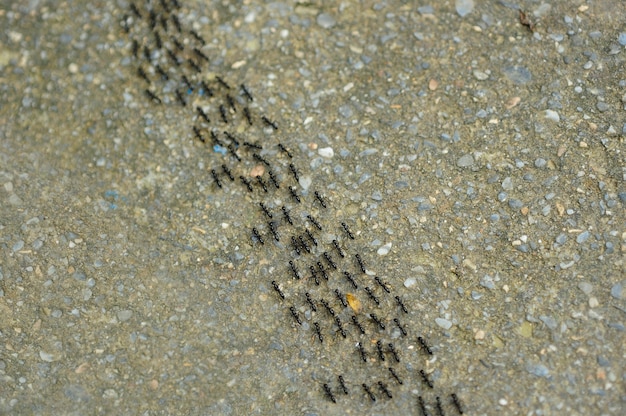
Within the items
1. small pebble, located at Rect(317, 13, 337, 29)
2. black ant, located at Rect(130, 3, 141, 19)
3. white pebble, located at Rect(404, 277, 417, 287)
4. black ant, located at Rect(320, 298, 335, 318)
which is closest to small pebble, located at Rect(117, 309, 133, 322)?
black ant, located at Rect(320, 298, 335, 318)

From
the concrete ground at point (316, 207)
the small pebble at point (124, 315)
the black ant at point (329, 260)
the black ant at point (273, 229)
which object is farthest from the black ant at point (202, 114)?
the small pebble at point (124, 315)

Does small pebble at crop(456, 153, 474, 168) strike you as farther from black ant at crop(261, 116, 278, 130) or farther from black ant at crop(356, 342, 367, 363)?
black ant at crop(356, 342, 367, 363)

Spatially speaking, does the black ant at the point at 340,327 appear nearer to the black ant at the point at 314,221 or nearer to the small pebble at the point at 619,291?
the black ant at the point at 314,221

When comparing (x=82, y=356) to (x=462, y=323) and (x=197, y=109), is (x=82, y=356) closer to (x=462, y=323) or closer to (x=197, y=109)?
(x=197, y=109)

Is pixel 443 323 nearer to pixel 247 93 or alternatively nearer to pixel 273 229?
pixel 273 229

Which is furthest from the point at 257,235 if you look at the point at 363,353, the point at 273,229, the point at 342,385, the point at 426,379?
the point at 426,379

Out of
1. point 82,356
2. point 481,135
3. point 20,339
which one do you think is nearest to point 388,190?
point 481,135
